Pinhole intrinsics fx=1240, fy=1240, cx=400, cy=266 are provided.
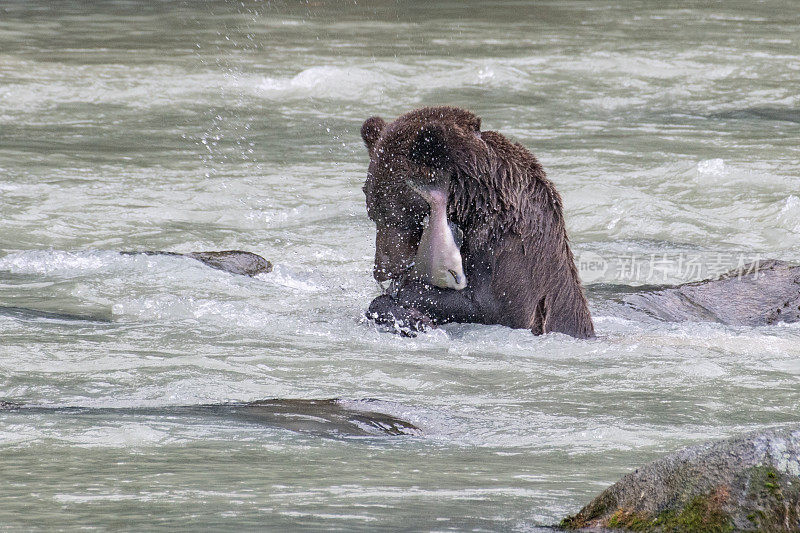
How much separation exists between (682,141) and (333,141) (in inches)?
152

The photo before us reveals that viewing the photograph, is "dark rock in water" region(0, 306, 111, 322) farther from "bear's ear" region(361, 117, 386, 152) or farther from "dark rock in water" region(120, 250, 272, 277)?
"bear's ear" region(361, 117, 386, 152)

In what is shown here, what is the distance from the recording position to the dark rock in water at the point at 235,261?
27.9 ft

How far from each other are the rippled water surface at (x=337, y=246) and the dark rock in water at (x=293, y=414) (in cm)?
6

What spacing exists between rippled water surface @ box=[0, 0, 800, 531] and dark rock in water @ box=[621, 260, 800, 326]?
302mm

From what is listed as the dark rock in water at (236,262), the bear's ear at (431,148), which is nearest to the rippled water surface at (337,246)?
the dark rock in water at (236,262)

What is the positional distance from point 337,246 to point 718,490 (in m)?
7.18

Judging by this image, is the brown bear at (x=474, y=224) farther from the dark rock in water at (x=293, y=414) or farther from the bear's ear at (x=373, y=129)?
the dark rock in water at (x=293, y=414)

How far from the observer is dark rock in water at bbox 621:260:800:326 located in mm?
7438

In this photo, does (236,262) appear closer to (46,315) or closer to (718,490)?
(46,315)

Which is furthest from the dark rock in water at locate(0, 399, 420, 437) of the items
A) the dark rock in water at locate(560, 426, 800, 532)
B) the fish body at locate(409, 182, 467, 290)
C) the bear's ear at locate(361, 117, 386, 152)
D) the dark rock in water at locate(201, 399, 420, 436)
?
the bear's ear at locate(361, 117, 386, 152)

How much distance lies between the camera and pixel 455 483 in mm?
3826

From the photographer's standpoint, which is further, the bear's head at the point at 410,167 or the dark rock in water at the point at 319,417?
the bear's head at the point at 410,167

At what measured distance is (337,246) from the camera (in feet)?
32.7

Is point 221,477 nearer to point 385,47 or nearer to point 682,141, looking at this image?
point 682,141
